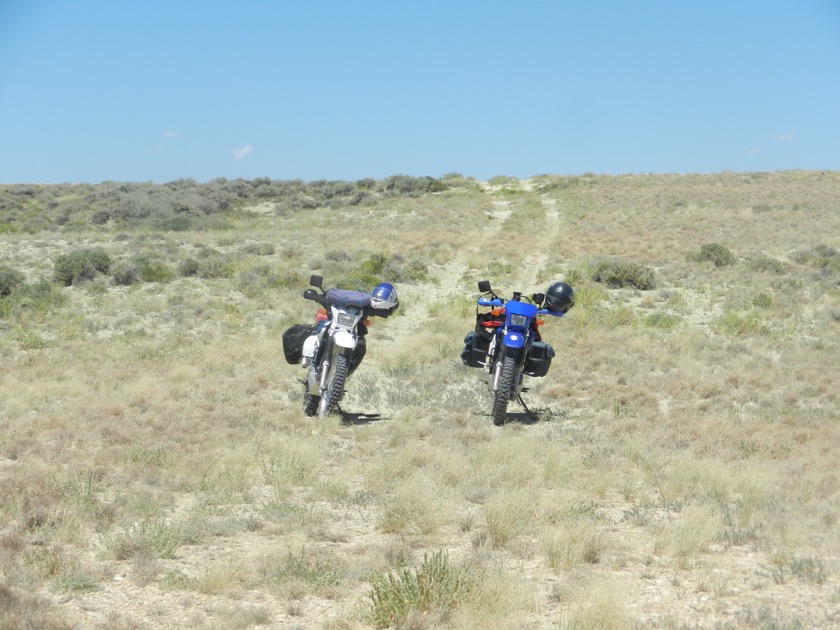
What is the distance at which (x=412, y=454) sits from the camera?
8.62m

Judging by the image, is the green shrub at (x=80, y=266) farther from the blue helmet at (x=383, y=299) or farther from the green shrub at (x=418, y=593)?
the green shrub at (x=418, y=593)

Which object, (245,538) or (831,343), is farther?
(831,343)

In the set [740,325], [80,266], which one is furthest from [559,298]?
[80,266]

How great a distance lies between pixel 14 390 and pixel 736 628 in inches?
410

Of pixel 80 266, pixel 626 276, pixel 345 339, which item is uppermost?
pixel 626 276

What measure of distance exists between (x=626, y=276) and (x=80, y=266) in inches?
567

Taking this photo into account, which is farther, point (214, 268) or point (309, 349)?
point (214, 268)

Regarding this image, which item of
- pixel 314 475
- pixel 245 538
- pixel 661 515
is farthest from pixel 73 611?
pixel 661 515

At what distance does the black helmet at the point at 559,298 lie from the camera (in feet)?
37.4

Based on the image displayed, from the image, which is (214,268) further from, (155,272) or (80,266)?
(80,266)

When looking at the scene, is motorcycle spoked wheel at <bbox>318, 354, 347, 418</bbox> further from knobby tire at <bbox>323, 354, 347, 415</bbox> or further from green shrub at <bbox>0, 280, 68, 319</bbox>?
green shrub at <bbox>0, 280, 68, 319</bbox>

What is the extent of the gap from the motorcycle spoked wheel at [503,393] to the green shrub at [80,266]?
13936 millimetres

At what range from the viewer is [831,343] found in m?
15.3

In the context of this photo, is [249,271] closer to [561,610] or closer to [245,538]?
[245,538]
